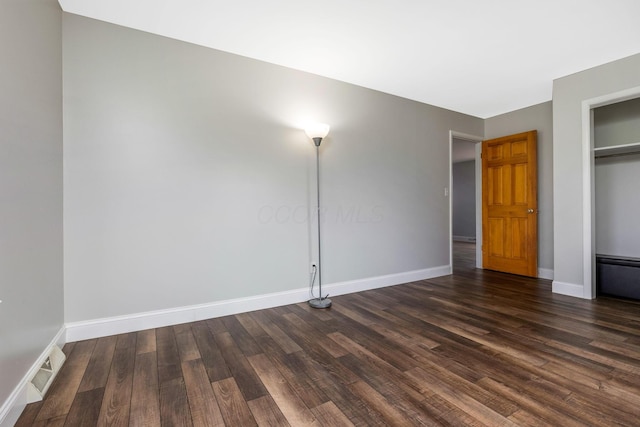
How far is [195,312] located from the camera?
8.61ft

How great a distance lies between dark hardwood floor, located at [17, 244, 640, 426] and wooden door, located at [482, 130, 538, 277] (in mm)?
1458

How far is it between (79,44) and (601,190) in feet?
18.8

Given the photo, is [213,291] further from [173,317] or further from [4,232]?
[4,232]

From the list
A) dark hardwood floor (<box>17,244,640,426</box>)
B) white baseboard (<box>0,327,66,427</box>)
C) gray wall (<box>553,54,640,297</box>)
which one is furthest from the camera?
gray wall (<box>553,54,640,297</box>)

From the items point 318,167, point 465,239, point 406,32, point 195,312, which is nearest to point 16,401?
point 195,312

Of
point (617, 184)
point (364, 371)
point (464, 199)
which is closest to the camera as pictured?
point (364, 371)

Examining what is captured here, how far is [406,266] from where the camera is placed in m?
4.00

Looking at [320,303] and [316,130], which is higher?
[316,130]

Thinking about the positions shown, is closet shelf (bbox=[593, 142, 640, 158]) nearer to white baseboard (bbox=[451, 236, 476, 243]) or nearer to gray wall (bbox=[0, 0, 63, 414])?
gray wall (bbox=[0, 0, 63, 414])

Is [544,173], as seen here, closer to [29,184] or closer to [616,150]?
[616,150]

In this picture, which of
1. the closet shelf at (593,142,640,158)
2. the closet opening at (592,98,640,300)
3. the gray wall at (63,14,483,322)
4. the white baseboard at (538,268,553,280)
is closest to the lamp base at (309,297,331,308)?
the gray wall at (63,14,483,322)

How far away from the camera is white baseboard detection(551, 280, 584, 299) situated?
3.25 m

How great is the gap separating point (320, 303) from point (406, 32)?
8.67 feet

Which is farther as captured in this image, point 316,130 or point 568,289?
point 568,289
